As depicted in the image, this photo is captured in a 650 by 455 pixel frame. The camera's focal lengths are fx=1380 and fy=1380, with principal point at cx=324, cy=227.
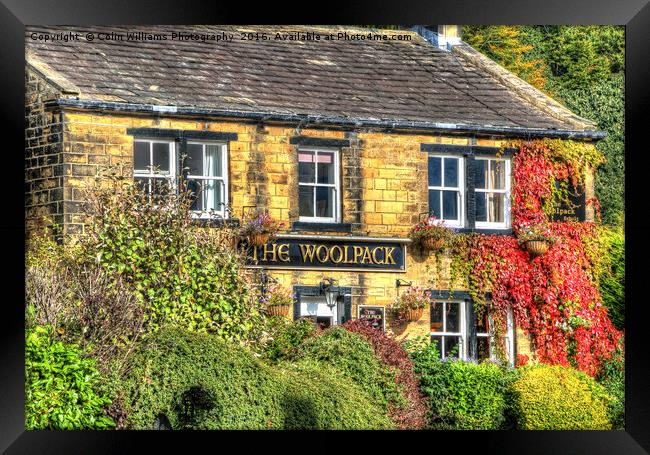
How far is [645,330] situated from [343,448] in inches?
149

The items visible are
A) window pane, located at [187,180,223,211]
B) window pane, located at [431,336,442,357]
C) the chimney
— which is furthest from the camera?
the chimney

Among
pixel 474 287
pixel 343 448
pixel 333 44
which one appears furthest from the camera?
pixel 333 44

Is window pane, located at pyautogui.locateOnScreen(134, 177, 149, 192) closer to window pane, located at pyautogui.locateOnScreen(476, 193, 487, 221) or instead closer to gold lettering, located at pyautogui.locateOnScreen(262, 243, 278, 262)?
gold lettering, located at pyautogui.locateOnScreen(262, 243, 278, 262)

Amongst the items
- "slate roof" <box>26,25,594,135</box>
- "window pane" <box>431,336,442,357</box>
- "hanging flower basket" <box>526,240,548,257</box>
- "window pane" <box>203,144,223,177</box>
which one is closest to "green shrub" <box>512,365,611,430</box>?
"window pane" <box>431,336,442,357</box>

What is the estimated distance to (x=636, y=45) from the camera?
587 inches

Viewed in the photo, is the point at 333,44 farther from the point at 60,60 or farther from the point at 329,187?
the point at 60,60

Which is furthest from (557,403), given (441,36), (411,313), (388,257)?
(441,36)

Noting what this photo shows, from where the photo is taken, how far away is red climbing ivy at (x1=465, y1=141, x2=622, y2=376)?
86.9 feet

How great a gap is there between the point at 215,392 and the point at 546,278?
10.9 metres

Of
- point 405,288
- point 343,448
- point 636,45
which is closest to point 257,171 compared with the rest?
point 405,288

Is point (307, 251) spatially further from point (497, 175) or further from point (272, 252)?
point (497, 175)

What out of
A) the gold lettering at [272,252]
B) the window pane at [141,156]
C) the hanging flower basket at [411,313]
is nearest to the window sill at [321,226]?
the gold lettering at [272,252]

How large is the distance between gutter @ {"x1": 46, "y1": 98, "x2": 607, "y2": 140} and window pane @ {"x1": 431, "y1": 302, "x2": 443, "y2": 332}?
336 cm

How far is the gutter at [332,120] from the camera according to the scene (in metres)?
23.3
